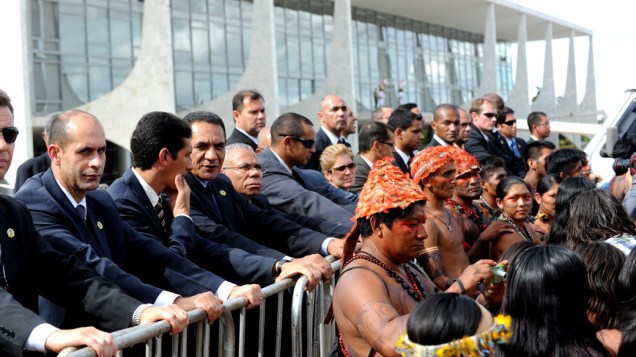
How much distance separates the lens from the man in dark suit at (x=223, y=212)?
5188mm

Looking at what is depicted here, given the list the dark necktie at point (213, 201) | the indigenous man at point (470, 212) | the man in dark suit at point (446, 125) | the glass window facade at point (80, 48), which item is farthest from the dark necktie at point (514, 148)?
the glass window facade at point (80, 48)

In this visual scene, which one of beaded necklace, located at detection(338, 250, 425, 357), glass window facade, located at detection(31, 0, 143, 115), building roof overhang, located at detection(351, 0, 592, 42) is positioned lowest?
beaded necklace, located at detection(338, 250, 425, 357)

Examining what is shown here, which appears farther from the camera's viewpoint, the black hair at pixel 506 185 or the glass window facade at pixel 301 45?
the glass window facade at pixel 301 45

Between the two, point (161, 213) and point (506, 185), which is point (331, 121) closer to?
point (506, 185)

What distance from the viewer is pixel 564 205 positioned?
17.8ft

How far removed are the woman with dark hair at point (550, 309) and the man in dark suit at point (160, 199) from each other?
176cm

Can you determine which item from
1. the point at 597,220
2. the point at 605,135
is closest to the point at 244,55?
the point at 605,135

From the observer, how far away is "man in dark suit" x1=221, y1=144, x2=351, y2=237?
5.84 meters

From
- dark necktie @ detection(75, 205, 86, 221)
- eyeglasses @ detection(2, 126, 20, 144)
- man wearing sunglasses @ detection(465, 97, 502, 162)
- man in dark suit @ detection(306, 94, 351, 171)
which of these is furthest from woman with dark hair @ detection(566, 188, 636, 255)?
man wearing sunglasses @ detection(465, 97, 502, 162)

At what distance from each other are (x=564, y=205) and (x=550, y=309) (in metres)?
2.66

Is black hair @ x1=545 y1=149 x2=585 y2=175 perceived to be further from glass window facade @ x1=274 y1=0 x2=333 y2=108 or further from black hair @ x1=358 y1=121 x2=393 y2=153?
glass window facade @ x1=274 y1=0 x2=333 y2=108

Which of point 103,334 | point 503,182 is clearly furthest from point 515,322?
point 503,182

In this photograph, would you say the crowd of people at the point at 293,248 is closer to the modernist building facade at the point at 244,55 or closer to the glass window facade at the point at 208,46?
the modernist building facade at the point at 244,55

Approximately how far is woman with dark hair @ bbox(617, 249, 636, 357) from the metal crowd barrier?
60.8 inches
